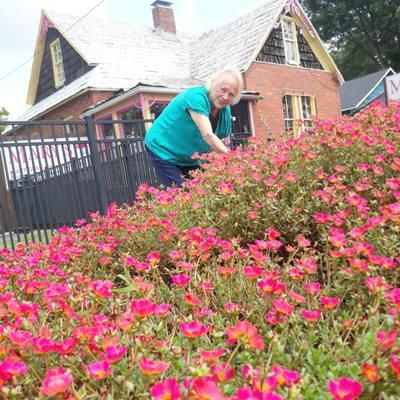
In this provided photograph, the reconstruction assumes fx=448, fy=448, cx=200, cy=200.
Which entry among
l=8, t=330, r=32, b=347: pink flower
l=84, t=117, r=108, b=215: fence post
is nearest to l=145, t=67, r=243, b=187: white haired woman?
l=84, t=117, r=108, b=215: fence post

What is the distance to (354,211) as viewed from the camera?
1.99 m

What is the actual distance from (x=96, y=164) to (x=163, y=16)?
16.7 metres

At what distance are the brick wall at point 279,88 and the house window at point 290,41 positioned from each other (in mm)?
460

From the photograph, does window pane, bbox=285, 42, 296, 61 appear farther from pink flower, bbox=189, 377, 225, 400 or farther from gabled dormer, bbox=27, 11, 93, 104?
pink flower, bbox=189, 377, 225, 400

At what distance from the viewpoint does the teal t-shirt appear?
3.76 m

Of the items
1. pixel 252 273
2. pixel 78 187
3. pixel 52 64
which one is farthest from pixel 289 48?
pixel 252 273

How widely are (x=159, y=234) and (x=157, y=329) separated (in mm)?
1133

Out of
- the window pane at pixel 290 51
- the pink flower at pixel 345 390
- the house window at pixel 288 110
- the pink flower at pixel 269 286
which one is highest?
the window pane at pixel 290 51

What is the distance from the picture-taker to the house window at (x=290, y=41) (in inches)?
691

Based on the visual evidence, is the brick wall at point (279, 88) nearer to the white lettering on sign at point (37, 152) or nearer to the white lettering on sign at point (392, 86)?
the white lettering on sign at point (392, 86)

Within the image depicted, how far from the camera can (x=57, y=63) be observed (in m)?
18.3

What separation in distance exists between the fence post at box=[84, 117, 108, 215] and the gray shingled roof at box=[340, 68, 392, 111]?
963 inches

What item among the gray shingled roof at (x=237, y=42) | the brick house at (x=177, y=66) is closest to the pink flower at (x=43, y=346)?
the brick house at (x=177, y=66)

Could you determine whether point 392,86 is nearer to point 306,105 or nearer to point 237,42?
point 237,42
